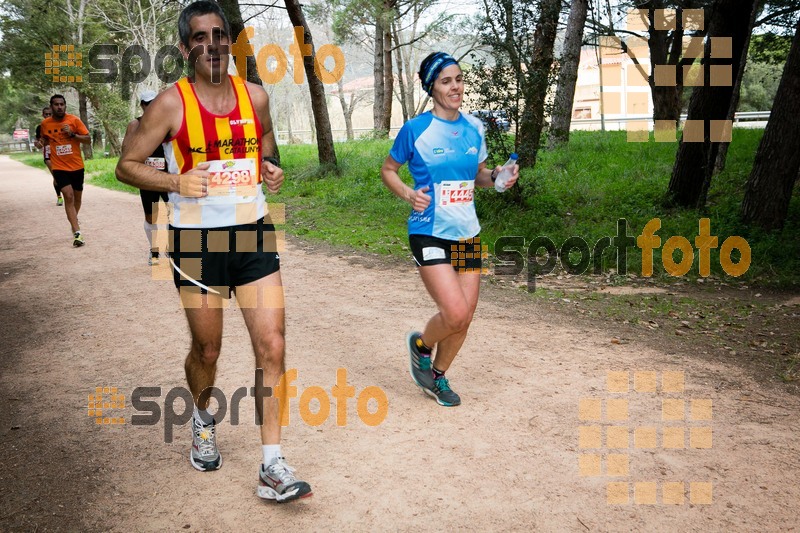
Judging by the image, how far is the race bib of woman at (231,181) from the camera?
3.66m

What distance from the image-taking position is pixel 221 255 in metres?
3.77

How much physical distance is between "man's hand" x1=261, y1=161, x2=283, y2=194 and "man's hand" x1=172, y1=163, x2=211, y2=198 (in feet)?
1.38

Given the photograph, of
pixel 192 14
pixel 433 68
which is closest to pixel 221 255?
pixel 192 14

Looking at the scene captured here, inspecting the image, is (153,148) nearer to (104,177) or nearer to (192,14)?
(192,14)

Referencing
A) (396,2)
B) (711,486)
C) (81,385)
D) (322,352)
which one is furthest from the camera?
(396,2)

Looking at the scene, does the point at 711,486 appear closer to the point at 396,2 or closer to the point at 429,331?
the point at 429,331

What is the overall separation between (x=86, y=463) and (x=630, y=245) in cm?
838

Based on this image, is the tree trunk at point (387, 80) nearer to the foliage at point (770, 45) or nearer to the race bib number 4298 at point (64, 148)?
the foliage at point (770, 45)

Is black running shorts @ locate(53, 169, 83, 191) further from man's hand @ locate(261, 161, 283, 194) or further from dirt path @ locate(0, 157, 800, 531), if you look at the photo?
man's hand @ locate(261, 161, 283, 194)

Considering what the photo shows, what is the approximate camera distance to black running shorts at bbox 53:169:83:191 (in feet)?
38.4

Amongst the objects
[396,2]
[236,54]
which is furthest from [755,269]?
[396,2]

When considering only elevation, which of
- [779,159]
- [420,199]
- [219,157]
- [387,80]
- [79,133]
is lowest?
[420,199]

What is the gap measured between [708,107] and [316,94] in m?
10.1

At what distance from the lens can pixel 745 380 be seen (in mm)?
5680
